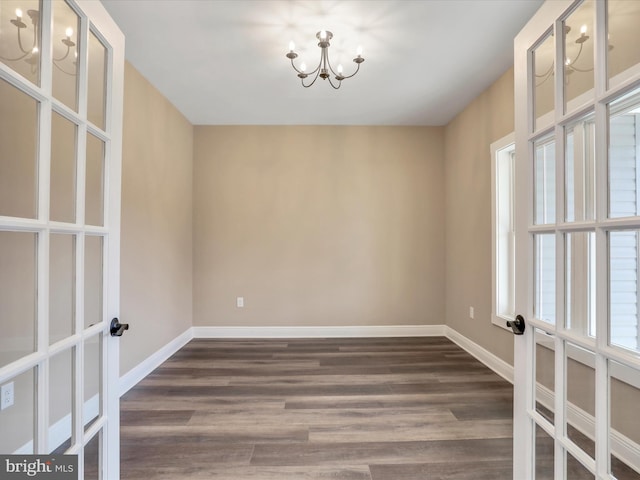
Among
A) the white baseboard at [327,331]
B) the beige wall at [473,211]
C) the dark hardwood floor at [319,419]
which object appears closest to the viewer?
the dark hardwood floor at [319,419]

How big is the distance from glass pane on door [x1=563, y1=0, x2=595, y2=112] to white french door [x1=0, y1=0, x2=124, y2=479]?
1684 mm

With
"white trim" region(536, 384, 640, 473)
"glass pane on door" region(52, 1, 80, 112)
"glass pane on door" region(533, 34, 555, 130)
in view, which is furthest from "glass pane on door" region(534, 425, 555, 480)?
"glass pane on door" region(52, 1, 80, 112)

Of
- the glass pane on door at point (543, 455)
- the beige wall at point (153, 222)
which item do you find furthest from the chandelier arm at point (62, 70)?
the glass pane on door at point (543, 455)

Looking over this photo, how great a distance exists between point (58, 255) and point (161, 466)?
134 cm

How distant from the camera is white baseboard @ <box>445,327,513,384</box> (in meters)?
2.59

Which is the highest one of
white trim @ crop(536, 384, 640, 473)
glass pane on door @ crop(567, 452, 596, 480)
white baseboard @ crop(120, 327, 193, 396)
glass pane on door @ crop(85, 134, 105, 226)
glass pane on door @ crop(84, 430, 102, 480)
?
glass pane on door @ crop(85, 134, 105, 226)

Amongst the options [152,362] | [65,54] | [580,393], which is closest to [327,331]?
[152,362]

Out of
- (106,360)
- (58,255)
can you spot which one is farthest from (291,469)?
(58,255)

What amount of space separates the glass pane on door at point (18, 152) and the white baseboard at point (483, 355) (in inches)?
129

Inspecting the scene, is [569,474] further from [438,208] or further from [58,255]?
[438,208]

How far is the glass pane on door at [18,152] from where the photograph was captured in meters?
0.90

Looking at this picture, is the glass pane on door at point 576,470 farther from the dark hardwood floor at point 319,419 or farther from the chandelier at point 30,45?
the chandelier at point 30,45

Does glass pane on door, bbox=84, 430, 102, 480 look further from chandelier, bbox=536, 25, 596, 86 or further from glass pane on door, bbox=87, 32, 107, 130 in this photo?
chandelier, bbox=536, 25, 596, 86

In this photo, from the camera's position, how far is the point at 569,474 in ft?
3.26
